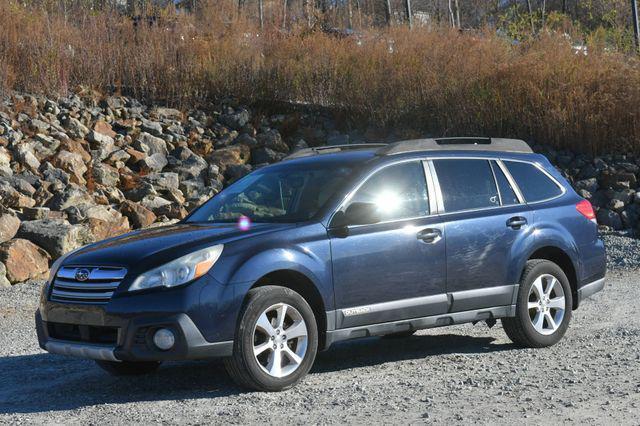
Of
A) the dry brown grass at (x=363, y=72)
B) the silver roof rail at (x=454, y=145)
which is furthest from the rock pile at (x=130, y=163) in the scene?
the silver roof rail at (x=454, y=145)

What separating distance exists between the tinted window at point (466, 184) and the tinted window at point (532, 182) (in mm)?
321

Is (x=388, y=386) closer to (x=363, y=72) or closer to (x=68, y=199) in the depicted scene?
(x=68, y=199)

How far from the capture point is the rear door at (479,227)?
26.2 feet

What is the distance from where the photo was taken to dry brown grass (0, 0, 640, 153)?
68.1ft

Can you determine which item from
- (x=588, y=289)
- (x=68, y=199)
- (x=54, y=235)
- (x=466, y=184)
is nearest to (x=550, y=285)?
(x=588, y=289)

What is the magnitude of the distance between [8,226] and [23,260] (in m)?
1.06

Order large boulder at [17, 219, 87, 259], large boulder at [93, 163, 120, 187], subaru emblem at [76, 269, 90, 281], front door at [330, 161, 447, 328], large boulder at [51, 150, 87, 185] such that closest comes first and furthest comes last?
subaru emblem at [76, 269, 90, 281] < front door at [330, 161, 447, 328] < large boulder at [17, 219, 87, 259] < large boulder at [51, 150, 87, 185] < large boulder at [93, 163, 120, 187]

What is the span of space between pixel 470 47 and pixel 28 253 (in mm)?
11895

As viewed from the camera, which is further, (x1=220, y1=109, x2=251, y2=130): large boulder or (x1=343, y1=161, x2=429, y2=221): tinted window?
(x1=220, y1=109, x2=251, y2=130): large boulder

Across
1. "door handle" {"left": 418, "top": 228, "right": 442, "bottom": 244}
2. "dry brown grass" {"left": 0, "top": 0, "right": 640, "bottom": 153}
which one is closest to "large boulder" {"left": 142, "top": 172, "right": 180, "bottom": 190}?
"dry brown grass" {"left": 0, "top": 0, "right": 640, "bottom": 153}

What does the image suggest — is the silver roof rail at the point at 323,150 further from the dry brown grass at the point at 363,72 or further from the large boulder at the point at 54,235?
the dry brown grass at the point at 363,72

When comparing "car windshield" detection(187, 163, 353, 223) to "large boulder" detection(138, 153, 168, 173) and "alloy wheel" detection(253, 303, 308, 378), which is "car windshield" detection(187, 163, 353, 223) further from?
"large boulder" detection(138, 153, 168, 173)

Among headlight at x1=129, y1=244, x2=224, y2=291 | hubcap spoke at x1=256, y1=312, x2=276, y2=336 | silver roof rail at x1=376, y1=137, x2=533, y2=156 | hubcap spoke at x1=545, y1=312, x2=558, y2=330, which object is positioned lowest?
hubcap spoke at x1=545, y1=312, x2=558, y2=330

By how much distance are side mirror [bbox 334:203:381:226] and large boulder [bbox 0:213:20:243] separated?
8634 mm
